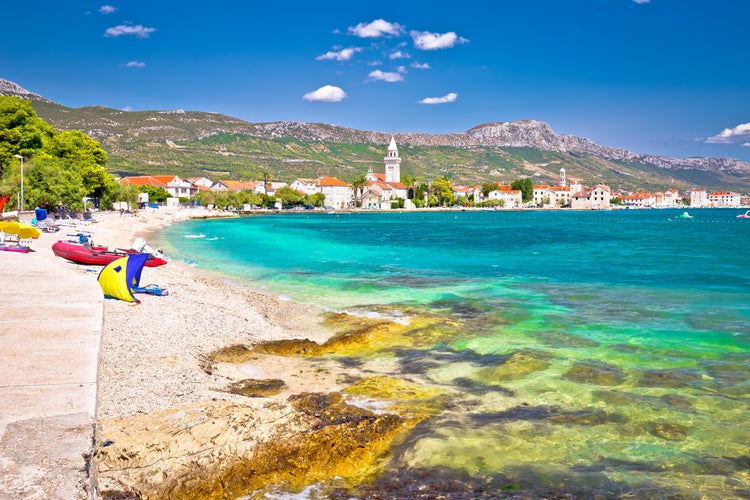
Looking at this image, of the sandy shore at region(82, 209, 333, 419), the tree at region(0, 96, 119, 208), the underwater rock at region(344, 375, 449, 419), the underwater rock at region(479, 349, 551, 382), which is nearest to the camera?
the sandy shore at region(82, 209, 333, 419)

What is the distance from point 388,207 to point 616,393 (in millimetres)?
189081

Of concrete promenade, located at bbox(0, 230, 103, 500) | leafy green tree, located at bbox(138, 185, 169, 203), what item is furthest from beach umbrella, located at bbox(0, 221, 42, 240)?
leafy green tree, located at bbox(138, 185, 169, 203)

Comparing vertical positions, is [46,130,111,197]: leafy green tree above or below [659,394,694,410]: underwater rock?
above

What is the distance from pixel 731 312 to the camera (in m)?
19.4

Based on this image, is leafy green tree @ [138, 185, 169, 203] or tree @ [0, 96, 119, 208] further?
leafy green tree @ [138, 185, 169, 203]

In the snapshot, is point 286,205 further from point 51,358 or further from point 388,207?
point 51,358

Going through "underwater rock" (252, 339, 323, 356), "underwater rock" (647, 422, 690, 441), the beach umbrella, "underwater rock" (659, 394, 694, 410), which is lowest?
"underwater rock" (647, 422, 690, 441)

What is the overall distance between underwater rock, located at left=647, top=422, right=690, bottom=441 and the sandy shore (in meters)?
5.93

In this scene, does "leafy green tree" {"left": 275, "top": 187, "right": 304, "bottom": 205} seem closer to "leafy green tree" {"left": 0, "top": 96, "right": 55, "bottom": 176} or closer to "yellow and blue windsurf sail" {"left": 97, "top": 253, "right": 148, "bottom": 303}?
"leafy green tree" {"left": 0, "top": 96, "right": 55, "bottom": 176}

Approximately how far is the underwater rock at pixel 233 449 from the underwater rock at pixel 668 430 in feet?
14.4

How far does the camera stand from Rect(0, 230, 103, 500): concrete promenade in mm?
4566

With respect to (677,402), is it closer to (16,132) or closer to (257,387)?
(257,387)

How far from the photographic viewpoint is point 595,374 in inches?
466

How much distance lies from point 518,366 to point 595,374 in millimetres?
1688
